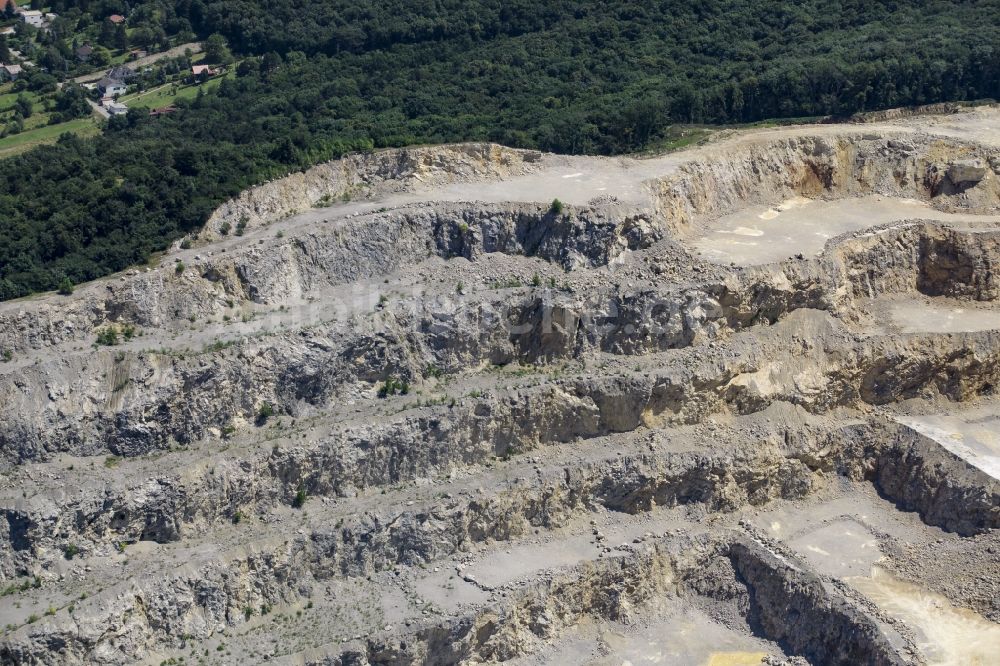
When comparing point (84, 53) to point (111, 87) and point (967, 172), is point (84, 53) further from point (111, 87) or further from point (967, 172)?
point (967, 172)

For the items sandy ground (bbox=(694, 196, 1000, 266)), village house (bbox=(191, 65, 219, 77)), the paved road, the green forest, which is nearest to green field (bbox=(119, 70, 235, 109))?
village house (bbox=(191, 65, 219, 77))

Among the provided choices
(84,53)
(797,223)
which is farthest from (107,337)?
(84,53)

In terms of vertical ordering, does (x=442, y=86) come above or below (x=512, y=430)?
above

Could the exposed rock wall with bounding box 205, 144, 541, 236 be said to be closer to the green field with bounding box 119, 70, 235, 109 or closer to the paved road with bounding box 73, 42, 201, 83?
the green field with bounding box 119, 70, 235, 109

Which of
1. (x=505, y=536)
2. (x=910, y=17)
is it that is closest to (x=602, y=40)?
(x=910, y=17)

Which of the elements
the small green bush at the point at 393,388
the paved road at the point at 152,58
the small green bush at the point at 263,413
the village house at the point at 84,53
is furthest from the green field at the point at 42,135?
the small green bush at the point at 393,388

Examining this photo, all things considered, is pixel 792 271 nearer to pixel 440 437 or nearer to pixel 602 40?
pixel 440 437
